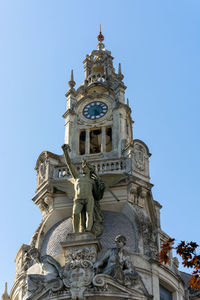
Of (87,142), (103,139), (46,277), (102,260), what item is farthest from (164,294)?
(87,142)

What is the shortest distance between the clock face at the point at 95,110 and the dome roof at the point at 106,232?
6192 mm

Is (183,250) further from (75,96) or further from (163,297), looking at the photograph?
(75,96)

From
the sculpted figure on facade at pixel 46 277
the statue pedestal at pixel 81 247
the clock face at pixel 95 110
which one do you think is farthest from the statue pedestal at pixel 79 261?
the clock face at pixel 95 110

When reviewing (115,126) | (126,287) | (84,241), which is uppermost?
(115,126)

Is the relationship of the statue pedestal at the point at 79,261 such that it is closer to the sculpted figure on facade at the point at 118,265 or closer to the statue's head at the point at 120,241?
the sculpted figure on facade at the point at 118,265

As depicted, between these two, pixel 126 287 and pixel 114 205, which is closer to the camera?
pixel 126 287

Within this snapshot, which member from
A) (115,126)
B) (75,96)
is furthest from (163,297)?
(75,96)

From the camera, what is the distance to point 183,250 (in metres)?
13.9

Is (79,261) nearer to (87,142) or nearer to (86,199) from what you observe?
(86,199)

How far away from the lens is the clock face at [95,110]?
31547 millimetres

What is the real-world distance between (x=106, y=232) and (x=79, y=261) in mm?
2598

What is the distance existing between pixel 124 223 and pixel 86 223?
2126mm

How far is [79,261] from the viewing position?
917 inches

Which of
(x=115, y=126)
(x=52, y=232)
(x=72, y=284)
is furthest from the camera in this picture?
(x=115, y=126)
